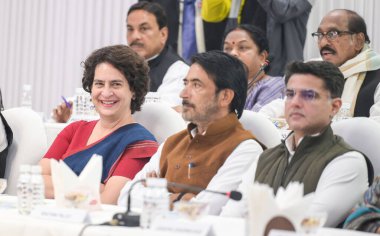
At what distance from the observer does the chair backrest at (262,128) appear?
3.06 m

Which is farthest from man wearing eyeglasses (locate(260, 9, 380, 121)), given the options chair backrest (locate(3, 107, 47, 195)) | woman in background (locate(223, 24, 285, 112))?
chair backrest (locate(3, 107, 47, 195))

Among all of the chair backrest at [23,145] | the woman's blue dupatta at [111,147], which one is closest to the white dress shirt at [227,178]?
the woman's blue dupatta at [111,147]

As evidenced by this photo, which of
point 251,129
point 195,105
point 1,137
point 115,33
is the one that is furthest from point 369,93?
point 115,33

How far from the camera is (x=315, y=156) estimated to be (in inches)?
102

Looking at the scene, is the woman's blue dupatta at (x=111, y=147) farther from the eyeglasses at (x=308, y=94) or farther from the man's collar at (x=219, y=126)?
the eyeglasses at (x=308, y=94)

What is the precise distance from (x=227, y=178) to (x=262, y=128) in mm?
386

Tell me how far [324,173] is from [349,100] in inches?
57.2

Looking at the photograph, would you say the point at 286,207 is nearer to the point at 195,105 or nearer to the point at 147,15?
the point at 195,105

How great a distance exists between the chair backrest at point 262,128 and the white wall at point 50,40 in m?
3.31

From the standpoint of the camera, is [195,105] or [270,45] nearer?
[195,105]

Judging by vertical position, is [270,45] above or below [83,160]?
above

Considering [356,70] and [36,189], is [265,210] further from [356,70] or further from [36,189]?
[356,70]

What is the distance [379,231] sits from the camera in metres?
2.14

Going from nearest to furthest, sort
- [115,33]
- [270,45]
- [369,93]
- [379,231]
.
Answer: [379,231] → [369,93] → [270,45] → [115,33]
